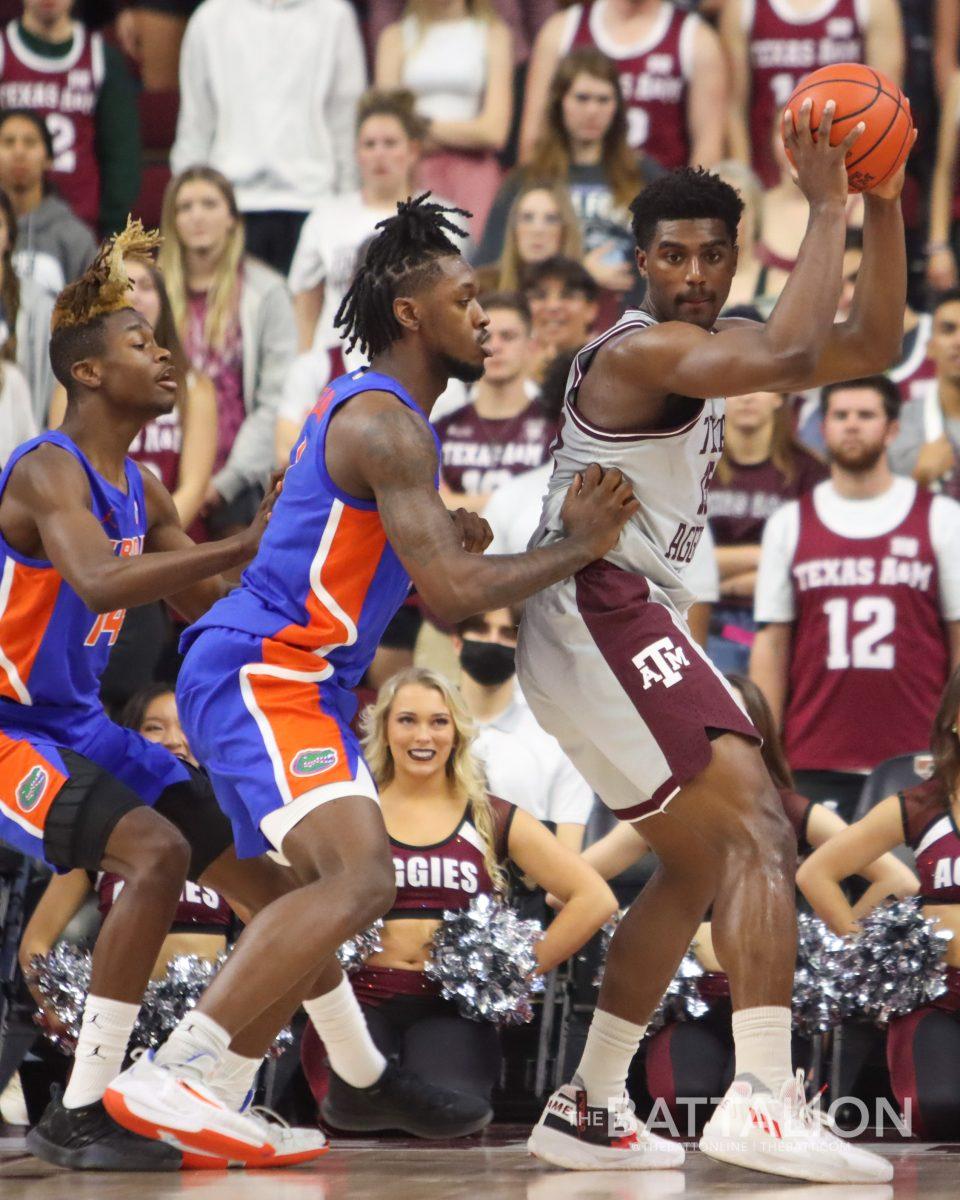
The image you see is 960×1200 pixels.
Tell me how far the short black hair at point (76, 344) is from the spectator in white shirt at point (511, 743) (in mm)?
2140

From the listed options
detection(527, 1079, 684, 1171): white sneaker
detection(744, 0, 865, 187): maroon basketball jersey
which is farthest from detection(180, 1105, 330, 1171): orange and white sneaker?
detection(744, 0, 865, 187): maroon basketball jersey

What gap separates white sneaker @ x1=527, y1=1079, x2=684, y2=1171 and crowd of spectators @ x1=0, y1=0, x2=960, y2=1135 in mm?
1089

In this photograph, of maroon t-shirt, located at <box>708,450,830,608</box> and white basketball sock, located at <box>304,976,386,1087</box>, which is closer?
white basketball sock, located at <box>304,976,386,1087</box>

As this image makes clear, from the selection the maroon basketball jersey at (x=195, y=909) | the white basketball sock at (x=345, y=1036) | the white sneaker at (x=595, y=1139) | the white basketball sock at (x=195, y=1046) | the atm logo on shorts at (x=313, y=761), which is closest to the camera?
the white basketball sock at (x=195, y=1046)

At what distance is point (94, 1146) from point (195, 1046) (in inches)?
22.8

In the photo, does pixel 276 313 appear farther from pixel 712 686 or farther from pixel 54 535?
pixel 712 686

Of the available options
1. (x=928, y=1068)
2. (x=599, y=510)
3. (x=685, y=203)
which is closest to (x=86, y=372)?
(x=599, y=510)

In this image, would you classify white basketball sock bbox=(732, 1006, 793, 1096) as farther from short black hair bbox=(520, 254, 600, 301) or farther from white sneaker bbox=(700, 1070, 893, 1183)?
short black hair bbox=(520, 254, 600, 301)

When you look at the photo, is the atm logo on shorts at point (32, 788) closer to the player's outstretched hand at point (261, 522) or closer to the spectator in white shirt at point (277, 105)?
the player's outstretched hand at point (261, 522)

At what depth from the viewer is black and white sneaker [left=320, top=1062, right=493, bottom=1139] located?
4629 mm

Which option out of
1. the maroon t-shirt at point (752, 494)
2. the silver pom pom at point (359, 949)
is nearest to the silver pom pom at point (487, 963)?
the silver pom pom at point (359, 949)

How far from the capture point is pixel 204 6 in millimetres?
9469

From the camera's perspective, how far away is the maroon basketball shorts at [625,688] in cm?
402

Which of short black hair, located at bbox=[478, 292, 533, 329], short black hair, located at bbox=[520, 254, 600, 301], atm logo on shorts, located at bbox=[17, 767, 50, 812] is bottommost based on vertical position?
atm logo on shorts, located at bbox=[17, 767, 50, 812]
